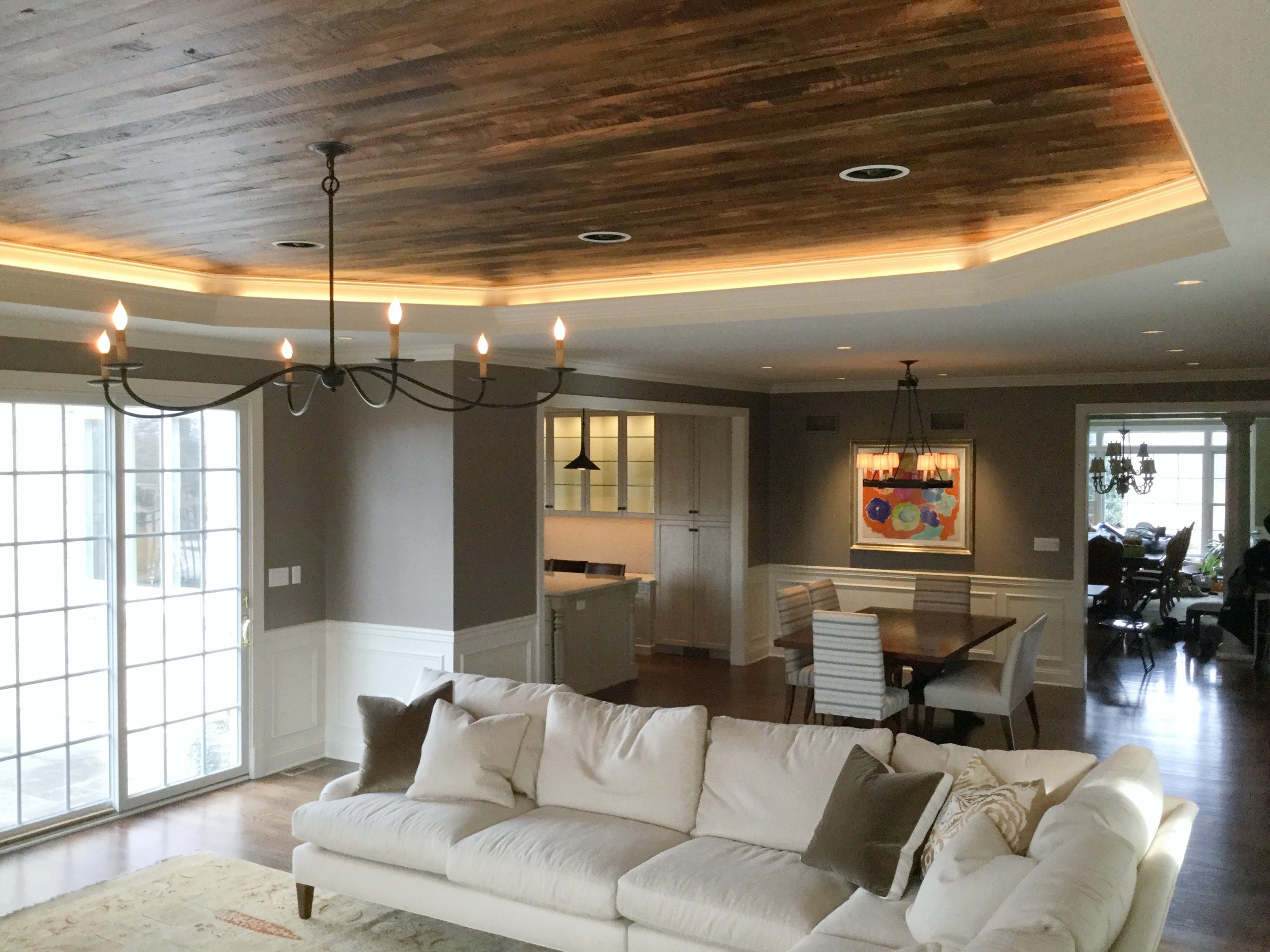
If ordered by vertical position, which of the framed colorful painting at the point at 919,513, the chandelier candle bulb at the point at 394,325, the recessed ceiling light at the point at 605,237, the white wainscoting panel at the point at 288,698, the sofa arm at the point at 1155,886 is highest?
the recessed ceiling light at the point at 605,237

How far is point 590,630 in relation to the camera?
8094mm

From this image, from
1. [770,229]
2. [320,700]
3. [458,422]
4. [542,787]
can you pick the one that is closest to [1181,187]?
[770,229]

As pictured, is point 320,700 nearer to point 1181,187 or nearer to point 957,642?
point 957,642

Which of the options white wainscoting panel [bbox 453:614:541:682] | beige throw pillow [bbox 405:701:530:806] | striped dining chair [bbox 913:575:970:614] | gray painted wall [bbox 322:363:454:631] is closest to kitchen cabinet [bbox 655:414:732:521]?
striped dining chair [bbox 913:575:970:614]

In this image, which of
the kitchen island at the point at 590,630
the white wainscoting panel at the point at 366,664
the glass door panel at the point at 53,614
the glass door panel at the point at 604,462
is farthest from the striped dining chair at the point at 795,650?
the glass door panel at the point at 53,614

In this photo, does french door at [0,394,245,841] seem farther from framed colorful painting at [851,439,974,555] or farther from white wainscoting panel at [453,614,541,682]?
framed colorful painting at [851,439,974,555]

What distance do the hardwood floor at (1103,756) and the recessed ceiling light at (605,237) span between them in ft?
10.2

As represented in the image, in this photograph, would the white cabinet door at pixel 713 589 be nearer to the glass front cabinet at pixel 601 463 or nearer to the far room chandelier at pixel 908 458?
the glass front cabinet at pixel 601 463

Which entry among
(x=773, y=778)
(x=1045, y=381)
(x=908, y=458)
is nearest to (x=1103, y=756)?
(x=908, y=458)

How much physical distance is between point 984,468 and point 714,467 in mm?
2345

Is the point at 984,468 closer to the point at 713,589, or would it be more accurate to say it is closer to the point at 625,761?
the point at 713,589

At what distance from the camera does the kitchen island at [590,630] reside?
774 cm

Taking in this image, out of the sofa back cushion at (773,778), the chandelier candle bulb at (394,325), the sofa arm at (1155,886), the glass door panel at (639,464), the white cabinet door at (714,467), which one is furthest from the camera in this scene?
the glass door panel at (639,464)

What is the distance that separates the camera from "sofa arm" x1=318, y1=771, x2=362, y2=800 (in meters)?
4.30
